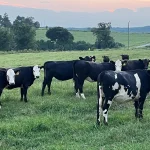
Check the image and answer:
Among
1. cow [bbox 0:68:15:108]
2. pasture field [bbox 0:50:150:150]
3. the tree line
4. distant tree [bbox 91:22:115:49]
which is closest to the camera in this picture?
pasture field [bbox 0:50:150:150]

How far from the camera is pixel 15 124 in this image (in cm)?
918

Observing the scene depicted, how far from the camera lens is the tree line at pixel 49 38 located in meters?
68.5

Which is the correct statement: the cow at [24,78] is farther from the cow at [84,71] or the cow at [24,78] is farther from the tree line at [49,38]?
the tree line at [49,38]

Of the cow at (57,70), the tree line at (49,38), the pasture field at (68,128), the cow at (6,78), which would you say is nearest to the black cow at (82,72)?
the cow at (57,70)

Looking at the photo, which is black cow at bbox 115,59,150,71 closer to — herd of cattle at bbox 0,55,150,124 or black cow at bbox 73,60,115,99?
herd of cattle at bbox 0,55,150,124

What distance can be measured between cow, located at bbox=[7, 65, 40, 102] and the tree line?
55004 millimetres

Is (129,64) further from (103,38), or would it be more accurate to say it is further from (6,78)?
(103,38)

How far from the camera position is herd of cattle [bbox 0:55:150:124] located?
9820 mm

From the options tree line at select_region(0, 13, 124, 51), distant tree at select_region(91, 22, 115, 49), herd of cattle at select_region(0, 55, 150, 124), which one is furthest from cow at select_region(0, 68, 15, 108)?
distant tree at select_region(91, 22, 115, 49)

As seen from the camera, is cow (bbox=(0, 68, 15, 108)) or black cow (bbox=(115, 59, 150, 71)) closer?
cow (bbox=(0, 68, 15, 108))

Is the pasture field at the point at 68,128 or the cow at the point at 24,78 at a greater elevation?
the cow at the point at 24,78

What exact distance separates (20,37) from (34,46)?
3444 millimetres

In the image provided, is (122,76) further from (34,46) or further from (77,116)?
(34,46)

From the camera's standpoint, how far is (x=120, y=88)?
32.3 ft
